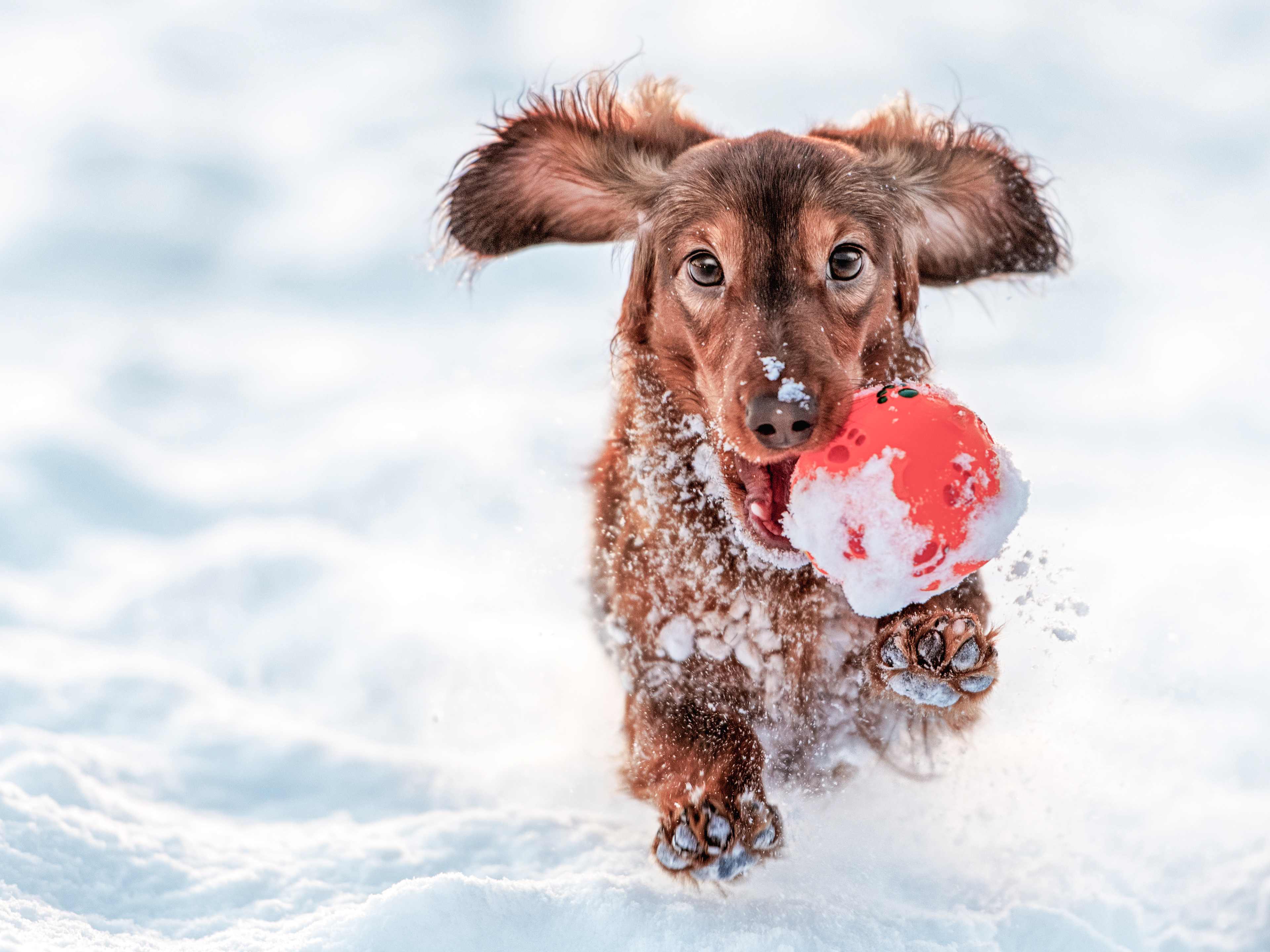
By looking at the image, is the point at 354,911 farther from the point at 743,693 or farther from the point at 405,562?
the point at 405,562

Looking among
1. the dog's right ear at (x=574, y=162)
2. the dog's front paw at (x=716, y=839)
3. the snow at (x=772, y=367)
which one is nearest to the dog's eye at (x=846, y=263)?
the snow at (x=772, y=367)

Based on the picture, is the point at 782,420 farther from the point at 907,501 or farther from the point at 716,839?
the point at 716,839

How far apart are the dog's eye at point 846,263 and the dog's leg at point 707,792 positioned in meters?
1.21

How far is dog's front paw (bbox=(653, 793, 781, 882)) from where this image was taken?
8.23 ft

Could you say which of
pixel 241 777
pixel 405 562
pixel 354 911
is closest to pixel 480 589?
pixel 405 562

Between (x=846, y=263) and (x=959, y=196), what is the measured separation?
81 centimetres

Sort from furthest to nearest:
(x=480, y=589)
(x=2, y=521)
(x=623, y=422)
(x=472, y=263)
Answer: (x=2, y=521), (x=480, y=589), (x=472, y=263), (x=623, y=422)

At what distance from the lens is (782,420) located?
229 cm

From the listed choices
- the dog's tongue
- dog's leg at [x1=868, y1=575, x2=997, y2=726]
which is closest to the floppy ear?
the dog's tongue

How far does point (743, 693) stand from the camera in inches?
116

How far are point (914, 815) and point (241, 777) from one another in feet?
7.38

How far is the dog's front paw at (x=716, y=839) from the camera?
98.8 inches

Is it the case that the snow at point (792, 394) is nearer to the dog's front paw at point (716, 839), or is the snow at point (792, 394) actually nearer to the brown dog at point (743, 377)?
the brown dog at point (743, 377)

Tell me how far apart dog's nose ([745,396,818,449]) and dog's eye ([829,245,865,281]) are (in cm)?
56
